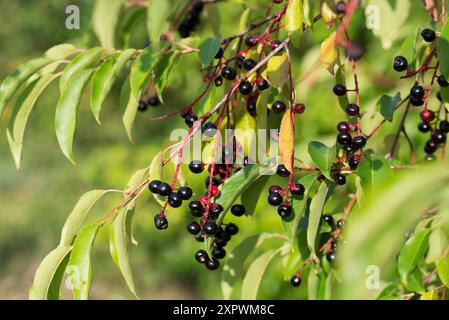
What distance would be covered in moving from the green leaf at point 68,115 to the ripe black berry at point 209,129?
0.27 meters

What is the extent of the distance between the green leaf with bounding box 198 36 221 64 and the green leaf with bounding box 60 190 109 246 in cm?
35

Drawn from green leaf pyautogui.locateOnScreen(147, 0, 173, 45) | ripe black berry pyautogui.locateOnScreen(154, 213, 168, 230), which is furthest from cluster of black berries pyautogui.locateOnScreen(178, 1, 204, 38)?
ripe black berry pyautogui.locateOnScreen(154, 213, 168, 230)

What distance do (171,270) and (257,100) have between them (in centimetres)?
422

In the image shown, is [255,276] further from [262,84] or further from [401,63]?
[401,63]

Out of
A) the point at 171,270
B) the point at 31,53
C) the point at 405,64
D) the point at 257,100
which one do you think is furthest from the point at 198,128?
the point at 31,53

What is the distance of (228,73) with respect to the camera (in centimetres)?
132

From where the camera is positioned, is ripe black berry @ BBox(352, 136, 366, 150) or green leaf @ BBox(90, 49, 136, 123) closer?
ripe black berry @ BBox(352, 136, 366, 150)

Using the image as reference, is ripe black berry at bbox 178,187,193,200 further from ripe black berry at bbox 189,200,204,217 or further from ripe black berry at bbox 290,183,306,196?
ripe black berry at bbox 290,183,306,196

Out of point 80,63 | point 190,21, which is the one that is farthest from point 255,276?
point 190,21

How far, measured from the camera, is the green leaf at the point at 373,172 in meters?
1.13

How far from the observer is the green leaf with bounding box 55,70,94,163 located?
1294mm

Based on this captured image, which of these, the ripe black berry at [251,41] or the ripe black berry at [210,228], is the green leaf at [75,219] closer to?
the ripe black berry at [210,228]

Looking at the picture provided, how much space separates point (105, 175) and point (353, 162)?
3633 mm
